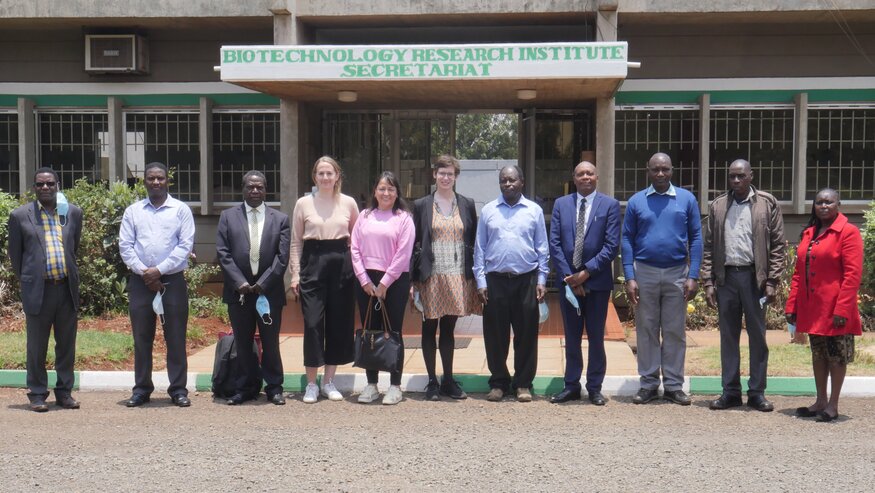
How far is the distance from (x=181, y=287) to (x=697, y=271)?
4.11 metres

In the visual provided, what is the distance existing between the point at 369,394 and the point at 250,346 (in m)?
1.04

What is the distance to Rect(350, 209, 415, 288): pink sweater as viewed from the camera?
7.64 metres

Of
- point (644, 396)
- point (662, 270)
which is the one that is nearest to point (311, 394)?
point (644, 396)

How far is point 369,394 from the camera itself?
7.75 metres

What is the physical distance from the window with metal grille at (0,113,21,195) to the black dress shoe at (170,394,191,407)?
8072 mm

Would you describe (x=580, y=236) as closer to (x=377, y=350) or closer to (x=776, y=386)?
(x=377, y=350)

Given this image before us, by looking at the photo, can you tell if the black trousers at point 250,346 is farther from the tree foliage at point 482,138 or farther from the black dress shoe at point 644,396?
the tree foliage at point 482,138

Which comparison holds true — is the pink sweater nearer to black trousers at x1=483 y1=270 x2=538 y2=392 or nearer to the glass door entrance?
black trousers at x1=483 y1=270 x2=538 y2=392

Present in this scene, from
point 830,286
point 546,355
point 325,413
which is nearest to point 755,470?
point 830,286

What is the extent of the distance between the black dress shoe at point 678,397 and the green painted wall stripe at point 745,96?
652 cm

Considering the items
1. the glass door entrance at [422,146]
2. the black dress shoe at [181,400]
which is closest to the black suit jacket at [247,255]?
the black dress shoe at [181,400]

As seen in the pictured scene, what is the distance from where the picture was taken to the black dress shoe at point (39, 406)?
7.38 meters

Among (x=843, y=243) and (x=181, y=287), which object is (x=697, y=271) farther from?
(x=181, y=287)

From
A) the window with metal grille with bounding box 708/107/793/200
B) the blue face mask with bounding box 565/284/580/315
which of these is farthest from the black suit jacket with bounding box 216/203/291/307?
the window with metal grille with bounding box 708/107/793/200
